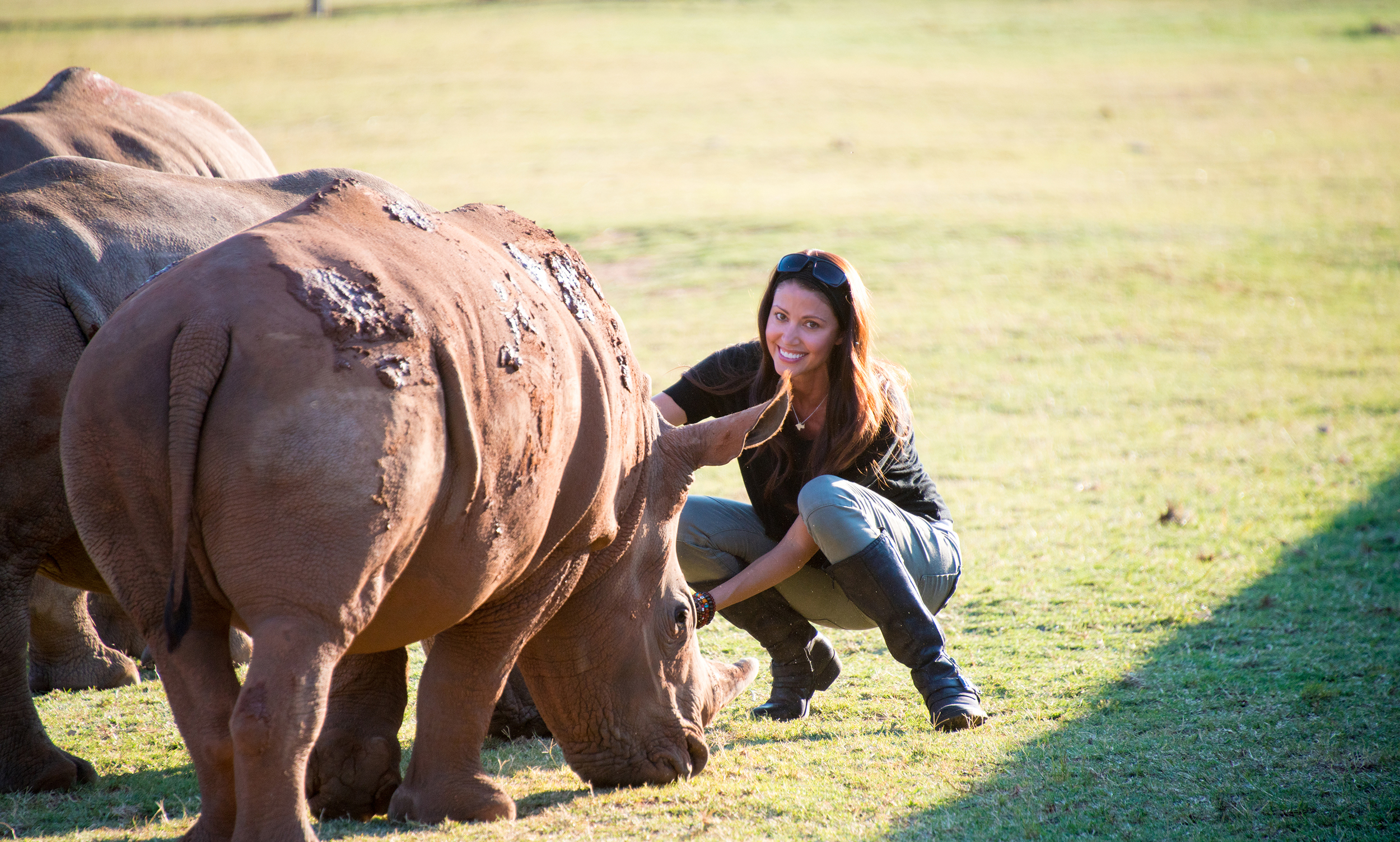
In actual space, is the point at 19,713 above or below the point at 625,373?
below

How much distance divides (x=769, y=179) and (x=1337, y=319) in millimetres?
10348

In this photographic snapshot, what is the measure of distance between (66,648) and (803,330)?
10.7ft

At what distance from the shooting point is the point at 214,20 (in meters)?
38.4

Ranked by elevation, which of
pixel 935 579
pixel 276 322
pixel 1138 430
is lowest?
pixel 1138 430

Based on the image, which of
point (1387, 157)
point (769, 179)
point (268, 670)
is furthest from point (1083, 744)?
point (1387, 157)

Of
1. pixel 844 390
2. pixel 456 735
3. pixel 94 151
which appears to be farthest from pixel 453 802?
pixel 94 151

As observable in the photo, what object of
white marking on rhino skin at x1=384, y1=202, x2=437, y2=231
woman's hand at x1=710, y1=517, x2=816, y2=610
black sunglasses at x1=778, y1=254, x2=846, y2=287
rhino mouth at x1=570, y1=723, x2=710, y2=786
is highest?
white marking on rhino skin at x1=384, y1=202, x2=437, y2=231

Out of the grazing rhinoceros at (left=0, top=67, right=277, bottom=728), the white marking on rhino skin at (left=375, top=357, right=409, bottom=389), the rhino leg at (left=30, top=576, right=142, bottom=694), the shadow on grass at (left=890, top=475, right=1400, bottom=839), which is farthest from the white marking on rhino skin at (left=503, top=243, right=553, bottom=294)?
the rhino leg at (left=30, top=576, right=142, bottom=694)

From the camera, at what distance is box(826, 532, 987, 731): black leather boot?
4.64 m

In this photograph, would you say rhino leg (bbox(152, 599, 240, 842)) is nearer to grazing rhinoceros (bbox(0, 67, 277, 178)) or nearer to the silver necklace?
the silver necklace

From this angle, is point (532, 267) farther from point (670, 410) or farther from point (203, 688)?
→ point (203, 688)

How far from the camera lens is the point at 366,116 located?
26531 mm

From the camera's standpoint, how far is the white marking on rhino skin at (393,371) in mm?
3004

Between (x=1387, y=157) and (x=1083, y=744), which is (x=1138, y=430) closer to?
(x=1083, y=744)
